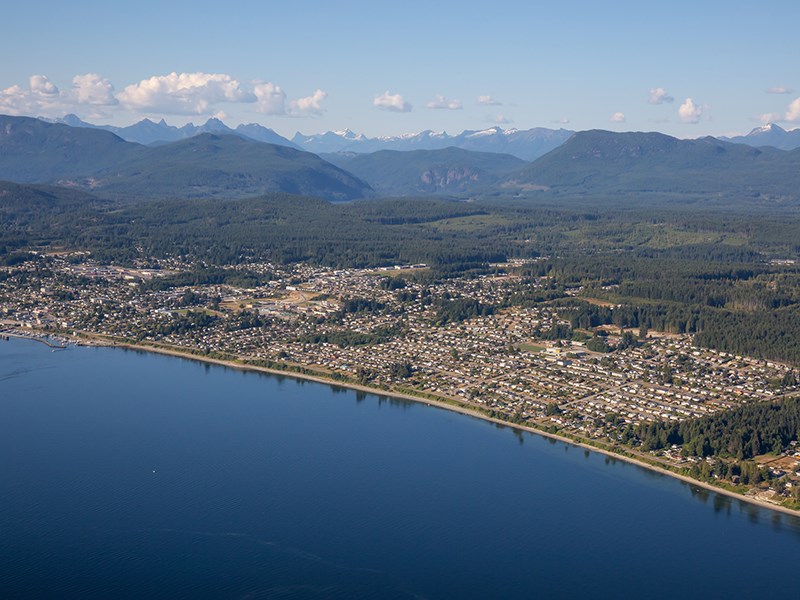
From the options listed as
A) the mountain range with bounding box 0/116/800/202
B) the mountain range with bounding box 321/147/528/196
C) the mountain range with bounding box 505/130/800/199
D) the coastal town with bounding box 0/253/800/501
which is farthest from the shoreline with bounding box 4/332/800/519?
the mountain range with bounding box 321/147/528/196

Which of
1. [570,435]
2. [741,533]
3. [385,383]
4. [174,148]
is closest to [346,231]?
[385,383]

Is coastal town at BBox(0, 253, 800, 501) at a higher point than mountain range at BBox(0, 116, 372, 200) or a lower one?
lower

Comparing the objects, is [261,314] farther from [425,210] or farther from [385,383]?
[425,210]

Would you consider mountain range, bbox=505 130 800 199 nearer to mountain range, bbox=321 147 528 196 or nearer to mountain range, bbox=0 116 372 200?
mountain range, bbox=321 147 528 196

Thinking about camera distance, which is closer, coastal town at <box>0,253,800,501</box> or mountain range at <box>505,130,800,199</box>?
coastal town at <box>0,253,800,501</box>

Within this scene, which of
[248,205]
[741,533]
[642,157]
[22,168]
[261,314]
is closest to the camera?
[741,533]

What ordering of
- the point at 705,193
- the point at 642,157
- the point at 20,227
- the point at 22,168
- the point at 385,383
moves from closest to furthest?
1. the point at 385,383
2. the point at 20,227
3. the point at 705,193
4. the point at 22,168
5. the point at 642,157
